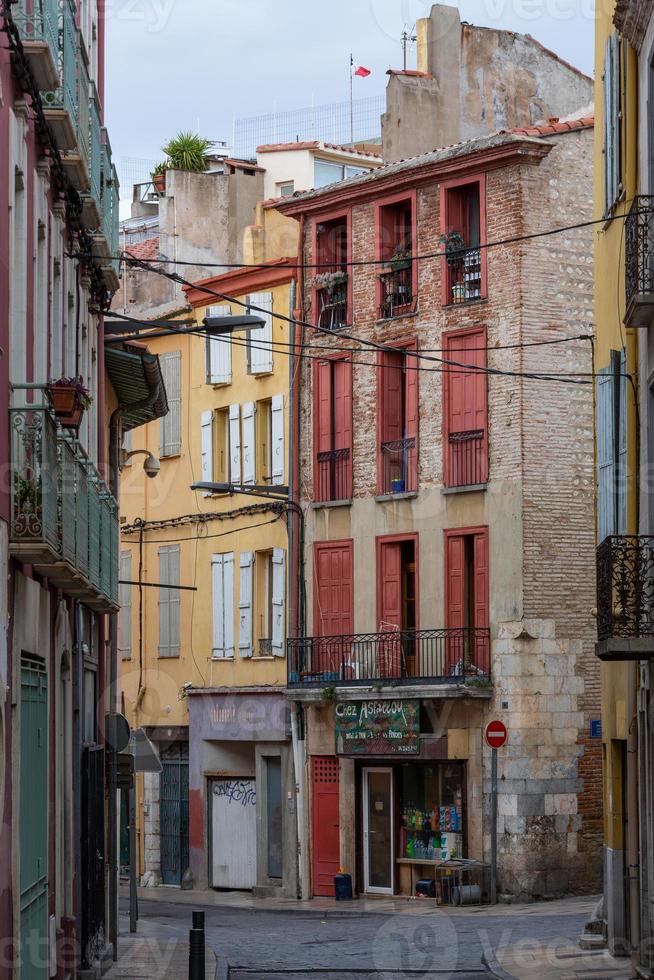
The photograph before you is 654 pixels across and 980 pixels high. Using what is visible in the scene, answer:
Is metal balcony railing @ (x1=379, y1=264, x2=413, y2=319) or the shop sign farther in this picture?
metal balcony railing @ (x1=379, y1=264, x2=413, y2=319)

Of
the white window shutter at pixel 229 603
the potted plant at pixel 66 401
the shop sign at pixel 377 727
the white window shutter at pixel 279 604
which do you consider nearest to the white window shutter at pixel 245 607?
the white window shutter at pixel 229 603

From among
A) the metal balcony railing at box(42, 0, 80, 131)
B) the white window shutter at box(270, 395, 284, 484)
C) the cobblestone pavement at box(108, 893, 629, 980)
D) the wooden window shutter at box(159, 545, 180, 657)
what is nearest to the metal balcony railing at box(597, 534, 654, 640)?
the cobblestone pavement at box(108, 893, 629, 980)

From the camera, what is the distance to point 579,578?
33.2 meters

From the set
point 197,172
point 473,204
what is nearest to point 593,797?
point 473,204

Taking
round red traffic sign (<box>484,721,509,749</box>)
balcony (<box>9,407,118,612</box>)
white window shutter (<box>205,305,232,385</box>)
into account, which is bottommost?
round red traffic sign (<box>484,721,509,749</box>)

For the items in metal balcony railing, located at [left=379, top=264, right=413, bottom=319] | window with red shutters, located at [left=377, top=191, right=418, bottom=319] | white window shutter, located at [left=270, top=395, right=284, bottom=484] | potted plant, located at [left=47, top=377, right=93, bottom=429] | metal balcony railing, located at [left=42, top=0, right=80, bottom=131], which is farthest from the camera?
white window shutter, located at [left=270, top=395, right=284, bottom=484]

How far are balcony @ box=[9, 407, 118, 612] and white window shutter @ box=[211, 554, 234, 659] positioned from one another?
70.5 ft

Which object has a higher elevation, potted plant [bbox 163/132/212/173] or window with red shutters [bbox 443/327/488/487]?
potted plant [bbox 163/132/212/173]

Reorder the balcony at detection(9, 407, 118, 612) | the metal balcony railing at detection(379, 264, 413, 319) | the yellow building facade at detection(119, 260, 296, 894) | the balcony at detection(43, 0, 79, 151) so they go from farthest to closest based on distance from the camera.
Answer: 1. the yellow building facade at detection(119, 260, 296, 894)
2. the metal balcony railing at detection(379, 264, 413, 319)
3. the balcony at detection(43, 0, 79, 151)
4. the balcony at detection(9, 407, 118, 612)

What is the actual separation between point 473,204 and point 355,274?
9.83 ft

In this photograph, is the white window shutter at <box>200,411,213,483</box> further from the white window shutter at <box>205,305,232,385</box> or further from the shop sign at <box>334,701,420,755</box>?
the shop sign at <box>334,701,420,755</box>

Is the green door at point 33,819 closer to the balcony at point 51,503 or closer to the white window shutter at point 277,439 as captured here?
the balcony at point 51,503

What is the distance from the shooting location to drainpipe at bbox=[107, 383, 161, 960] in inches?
870

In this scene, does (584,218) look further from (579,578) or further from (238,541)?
(238,541)
